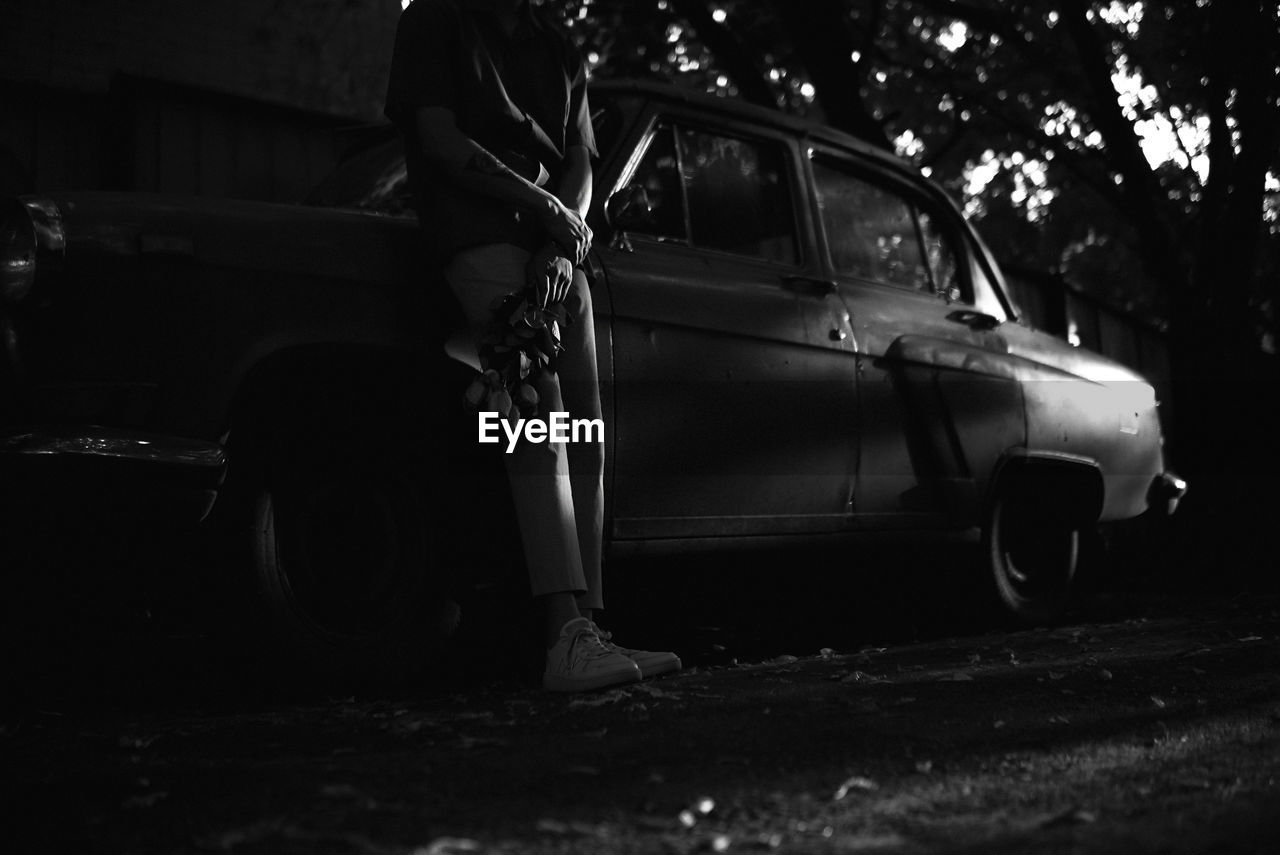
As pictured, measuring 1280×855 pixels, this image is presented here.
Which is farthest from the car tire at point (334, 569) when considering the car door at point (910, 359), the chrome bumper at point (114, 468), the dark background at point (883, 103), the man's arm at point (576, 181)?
the dark background at point (883, 103)

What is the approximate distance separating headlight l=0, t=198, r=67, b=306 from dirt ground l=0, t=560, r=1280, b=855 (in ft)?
3.40

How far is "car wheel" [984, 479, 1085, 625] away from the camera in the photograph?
6105 millimetres

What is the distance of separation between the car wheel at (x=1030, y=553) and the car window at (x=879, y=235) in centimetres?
96

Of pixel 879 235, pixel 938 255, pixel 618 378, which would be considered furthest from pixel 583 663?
pixel 938 255

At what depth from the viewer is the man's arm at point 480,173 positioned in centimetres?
394

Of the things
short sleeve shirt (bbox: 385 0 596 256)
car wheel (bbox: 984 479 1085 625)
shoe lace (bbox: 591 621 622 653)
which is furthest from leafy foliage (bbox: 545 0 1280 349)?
shoe lace (bbox: 591 621 622 653)

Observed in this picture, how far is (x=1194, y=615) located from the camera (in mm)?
6641

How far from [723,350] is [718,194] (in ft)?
2.13

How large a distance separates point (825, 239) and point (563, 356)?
1661 mm

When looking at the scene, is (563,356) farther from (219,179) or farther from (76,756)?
(219,179)

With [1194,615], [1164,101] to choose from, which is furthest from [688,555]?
[1164,101]

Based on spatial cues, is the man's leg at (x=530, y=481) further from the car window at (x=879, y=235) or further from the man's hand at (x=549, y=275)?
the car window at (x=879, y=235)

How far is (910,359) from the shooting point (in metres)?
5.49

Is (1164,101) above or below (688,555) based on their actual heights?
above
